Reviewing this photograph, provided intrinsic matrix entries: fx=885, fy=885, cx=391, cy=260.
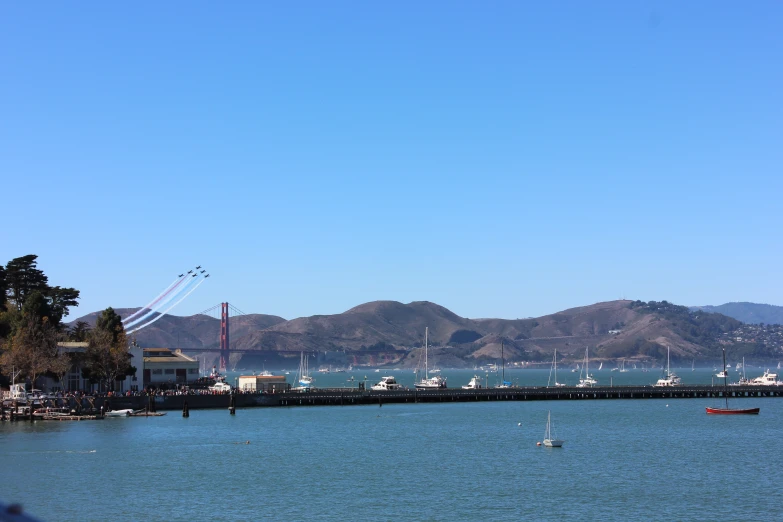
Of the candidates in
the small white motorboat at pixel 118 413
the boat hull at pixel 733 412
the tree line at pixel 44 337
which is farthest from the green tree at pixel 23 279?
the boat hull at pixel 733 412

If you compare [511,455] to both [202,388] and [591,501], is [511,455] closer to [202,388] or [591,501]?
[591,501]

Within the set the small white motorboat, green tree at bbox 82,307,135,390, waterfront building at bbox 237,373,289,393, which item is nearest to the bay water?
the small white motorboat

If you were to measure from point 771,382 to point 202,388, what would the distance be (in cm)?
9576

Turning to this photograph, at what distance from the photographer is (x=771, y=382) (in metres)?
152

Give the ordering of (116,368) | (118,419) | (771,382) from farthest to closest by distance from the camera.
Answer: (771,382)
(116,368)
(118,419)

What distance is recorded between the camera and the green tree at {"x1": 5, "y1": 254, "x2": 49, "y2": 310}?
11481cm

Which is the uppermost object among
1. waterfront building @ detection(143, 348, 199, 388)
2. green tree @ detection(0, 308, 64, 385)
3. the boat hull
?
green tree @ detection(0, 308, 64, 385)

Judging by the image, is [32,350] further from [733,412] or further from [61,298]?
[733,412]

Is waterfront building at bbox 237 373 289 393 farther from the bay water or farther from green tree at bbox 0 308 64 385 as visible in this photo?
green tree at bbox 0 308 64 385

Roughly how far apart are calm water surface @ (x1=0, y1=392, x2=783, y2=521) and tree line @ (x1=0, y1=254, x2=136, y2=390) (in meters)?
9.21

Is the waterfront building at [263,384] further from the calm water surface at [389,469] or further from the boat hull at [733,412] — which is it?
the boat hull at [733,412]

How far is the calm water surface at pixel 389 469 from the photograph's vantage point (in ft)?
147

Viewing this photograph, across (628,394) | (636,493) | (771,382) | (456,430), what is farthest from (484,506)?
(771,382)

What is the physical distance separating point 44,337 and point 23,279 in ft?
77.3
